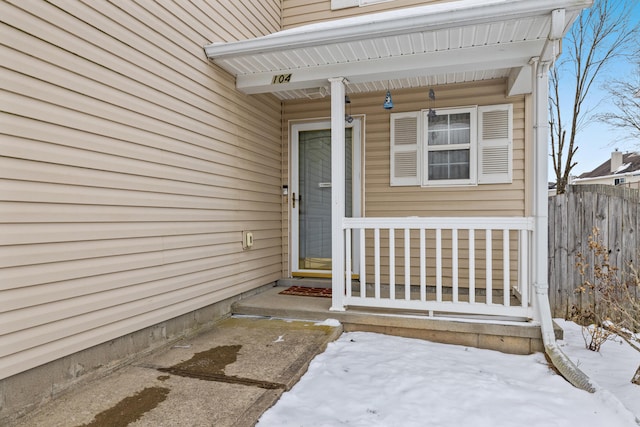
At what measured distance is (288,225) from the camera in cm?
471

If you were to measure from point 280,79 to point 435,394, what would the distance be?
2998 millimetres

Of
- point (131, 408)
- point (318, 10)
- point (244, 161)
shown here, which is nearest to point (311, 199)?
point (244, 161)

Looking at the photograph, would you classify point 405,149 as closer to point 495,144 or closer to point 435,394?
point 495,144

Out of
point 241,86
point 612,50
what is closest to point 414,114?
point 241,86

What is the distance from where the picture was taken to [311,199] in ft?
15.5

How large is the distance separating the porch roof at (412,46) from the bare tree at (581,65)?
702 centimetres

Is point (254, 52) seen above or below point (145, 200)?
above

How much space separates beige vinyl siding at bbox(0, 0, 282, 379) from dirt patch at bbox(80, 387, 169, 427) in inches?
18.2

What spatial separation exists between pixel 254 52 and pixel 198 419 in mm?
2828

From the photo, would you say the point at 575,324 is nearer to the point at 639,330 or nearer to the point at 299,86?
the point at 639,330

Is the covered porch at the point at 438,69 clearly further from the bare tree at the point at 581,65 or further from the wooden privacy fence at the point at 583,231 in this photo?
the bare tree at the point at 581,65

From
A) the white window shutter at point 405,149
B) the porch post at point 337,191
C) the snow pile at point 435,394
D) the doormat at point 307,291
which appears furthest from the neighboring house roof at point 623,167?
the snow pile at point 435,394

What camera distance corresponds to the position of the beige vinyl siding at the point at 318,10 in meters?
4.41

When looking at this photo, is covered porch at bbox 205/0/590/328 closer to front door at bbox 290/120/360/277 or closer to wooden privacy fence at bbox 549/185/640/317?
wooden privacy fence at bbox 549/185/640/317
